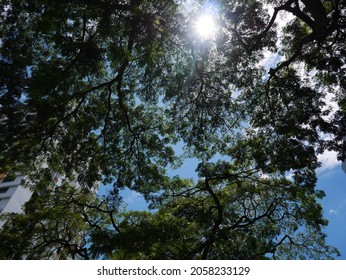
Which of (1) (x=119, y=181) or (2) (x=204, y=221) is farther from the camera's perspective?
(1) (x=119, y=181)

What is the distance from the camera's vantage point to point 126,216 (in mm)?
11648

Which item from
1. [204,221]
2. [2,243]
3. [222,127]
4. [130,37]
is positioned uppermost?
[130,37]

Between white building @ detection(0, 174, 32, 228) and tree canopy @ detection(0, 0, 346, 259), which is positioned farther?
white building @ detection(0, 174, 32, 228)

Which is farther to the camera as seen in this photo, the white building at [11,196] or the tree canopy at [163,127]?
the white building at [11,196]

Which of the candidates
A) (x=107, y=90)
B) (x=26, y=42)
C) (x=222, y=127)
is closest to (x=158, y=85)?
(x=107, y=90)

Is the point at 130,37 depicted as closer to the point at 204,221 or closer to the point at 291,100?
the point at 291,100

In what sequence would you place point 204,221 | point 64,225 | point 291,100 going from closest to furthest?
1. point 291,100
2. point 204,221
3. point 64,225

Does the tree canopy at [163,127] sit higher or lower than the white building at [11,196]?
lower

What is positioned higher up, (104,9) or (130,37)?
(130,37)

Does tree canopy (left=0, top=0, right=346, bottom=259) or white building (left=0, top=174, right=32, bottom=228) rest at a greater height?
white building (left=0, top=174, right=32, bottom=228)

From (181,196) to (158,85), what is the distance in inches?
189

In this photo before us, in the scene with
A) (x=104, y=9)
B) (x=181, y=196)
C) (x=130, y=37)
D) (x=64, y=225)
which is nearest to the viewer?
(x=104, y=9)

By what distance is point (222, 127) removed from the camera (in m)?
10.4

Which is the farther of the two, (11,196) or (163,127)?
(11,196)
